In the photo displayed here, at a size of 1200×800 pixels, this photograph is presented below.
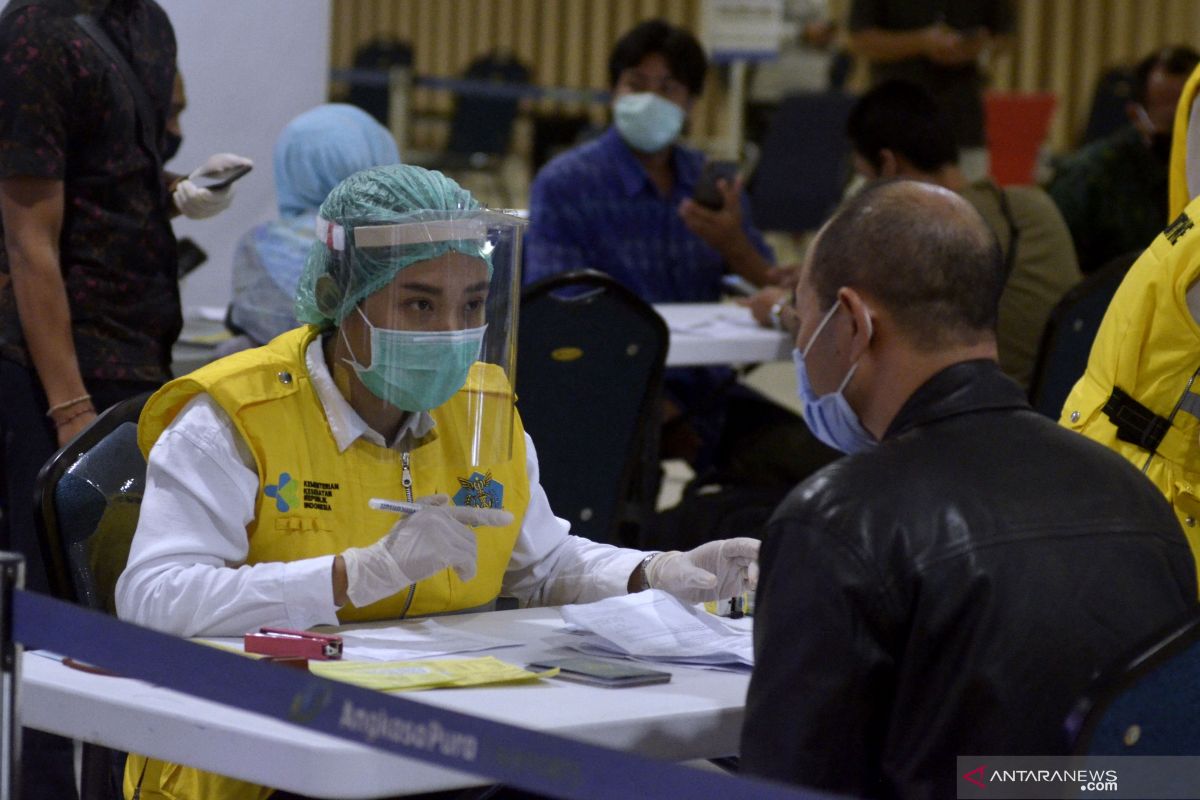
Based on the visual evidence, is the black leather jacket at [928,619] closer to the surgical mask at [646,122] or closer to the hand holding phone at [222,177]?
the hand holding phone at [222,177]

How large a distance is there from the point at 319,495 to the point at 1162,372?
119cm

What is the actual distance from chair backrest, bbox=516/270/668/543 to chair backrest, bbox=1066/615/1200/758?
2.15 m

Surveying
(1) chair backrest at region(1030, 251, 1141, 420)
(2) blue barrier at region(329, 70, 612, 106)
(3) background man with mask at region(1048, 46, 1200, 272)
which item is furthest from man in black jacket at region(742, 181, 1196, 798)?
(2) blue barrier at region(329, 70, 612, 106)

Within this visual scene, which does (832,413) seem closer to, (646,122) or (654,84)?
(646,122)

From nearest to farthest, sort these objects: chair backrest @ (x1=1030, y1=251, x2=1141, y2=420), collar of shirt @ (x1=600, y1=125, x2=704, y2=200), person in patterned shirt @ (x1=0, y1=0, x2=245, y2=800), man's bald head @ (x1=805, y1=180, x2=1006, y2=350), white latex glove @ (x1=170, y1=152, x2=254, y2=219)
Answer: man's bald head @ (x1=805, y1=180, x2=1006, y2=350) < person in patterned shirt @ (x1=0, y1=0, x2=245, y2=800) < white latex glove @ (x1=170, y1=152, x2=254, y2=219) < chair backrest @ (x1=1030, y1=251, x2=1141, y2=420) < collar of shirt @ (x1=600, y1=125, x2=704, y2=200)

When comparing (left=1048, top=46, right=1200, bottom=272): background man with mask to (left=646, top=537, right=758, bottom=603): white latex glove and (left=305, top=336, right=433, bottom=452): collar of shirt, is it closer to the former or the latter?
(left=646, top=537, right=758, bottom=603): white latex glove

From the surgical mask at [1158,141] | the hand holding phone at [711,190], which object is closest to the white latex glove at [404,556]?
the hand holding phone at [711,190]

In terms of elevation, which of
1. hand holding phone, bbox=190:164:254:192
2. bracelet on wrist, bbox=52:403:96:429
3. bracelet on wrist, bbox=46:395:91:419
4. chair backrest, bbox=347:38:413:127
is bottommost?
chair backrest, bbox=347:38:413:127

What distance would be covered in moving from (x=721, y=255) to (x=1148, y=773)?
11.3ft

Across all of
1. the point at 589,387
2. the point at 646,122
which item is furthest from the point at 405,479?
the point at 646,122

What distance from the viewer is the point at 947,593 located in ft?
4.75

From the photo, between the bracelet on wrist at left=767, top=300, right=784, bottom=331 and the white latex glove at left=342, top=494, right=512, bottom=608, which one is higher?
the white latex glove at left=342, top=494, right=512, bottom=608

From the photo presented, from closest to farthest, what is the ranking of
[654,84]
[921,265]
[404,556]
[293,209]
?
[921,265] < [404,556] < [293,209] < [654,84]
